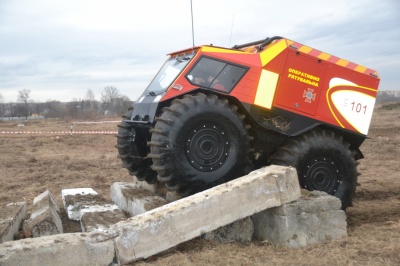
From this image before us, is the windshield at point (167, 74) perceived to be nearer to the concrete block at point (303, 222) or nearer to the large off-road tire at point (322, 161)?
the large off-road tire at point (322, 161)

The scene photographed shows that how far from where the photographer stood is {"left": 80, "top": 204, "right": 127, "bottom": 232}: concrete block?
5344mm

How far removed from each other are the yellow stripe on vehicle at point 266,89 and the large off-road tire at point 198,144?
431 mm

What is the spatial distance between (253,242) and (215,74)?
2.28 metres

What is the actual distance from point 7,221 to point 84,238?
1.65 metres

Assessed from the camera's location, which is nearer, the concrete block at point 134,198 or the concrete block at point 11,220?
the concrete block at point 11,220

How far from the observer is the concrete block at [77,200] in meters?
6.64

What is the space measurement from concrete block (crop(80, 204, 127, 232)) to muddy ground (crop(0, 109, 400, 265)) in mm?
501

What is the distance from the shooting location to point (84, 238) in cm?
429

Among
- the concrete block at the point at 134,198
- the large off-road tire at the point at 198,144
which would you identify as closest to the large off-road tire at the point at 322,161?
the large off-road tire at the point at 198,144

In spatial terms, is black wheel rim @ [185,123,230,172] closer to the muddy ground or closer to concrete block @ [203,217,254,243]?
concrete block @ [203,217,254,243]

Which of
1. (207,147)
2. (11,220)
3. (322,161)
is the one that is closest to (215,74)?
(207,147)

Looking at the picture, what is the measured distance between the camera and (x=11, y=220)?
5.46m

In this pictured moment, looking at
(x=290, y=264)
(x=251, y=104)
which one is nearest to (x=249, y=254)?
(x=290, y=264)

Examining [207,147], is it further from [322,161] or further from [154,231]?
[322,161]
